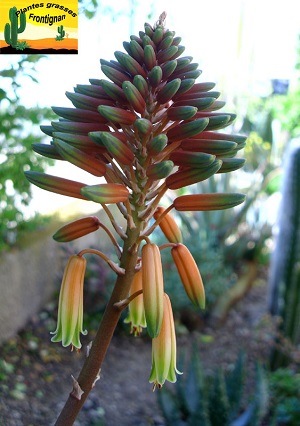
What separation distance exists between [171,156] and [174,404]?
1209 millimetres

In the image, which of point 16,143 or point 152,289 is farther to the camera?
point 16,143

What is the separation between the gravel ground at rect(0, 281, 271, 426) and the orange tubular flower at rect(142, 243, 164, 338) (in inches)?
36.6

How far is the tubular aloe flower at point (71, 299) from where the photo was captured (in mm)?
829

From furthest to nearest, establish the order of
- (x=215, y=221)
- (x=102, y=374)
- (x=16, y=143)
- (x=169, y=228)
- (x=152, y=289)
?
(x=215, y=221), (x=102, y=374), (x=16, y=143), (x=169, y=228), (x=152, y=289)

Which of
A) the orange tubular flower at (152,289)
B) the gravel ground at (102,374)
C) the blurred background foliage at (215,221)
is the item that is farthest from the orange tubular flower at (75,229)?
the gravel ground at (102,374)

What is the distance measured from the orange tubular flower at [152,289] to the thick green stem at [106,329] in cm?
4

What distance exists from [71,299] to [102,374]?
169 centimetres

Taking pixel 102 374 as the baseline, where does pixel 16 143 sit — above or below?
above

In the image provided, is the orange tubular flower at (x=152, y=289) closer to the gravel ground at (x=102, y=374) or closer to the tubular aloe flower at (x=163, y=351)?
the tubular aloe flower at (x=163, y=351)

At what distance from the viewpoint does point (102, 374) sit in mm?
2410

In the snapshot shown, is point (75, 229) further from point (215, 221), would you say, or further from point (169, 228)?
point (215, 221)

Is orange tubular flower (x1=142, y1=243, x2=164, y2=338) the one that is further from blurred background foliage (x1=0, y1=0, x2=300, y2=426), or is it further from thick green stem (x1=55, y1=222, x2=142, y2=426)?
blurred background foliage (x1=0, y1=0, x2=300, y2=426)

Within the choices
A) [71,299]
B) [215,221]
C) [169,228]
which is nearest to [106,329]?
[71,299]

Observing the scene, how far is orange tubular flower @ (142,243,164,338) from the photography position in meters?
0.74
